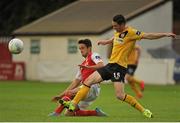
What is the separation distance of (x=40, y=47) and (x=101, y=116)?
3160 cm

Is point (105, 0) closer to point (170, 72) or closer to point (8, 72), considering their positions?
point (8, 72)

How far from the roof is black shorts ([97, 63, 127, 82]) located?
28.2 m

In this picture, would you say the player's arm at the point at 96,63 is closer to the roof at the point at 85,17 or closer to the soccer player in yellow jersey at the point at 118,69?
the soccer player in yellow jersey at the point at 118,69

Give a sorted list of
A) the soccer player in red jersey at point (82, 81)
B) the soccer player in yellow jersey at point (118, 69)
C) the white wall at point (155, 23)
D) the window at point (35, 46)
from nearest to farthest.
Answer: the soccer player in yellow jersey at point (118, 69) → the soccer player in red jersey at point (82, 81) → the white wall at point (155, 23) → the window at point (35, 46)

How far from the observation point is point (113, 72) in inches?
595

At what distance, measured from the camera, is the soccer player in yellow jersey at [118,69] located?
15008 millimetres

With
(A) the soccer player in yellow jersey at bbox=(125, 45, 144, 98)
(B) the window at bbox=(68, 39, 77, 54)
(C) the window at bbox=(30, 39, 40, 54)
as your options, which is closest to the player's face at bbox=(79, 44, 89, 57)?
(A) the soccer player in yellow jersey at bbox=(125, 45, 144, 98)

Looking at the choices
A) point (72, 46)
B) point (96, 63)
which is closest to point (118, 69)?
point (96, 63)

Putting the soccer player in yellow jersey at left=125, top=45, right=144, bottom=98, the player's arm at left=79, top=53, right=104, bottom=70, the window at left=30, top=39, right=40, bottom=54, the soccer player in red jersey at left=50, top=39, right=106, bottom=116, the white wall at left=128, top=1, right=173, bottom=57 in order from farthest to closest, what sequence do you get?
1. the window at left=30, top=39, right=40, bottom=54
2. the white wall at left=128, top=1, right=173, bottom=57
3. the soccer player in yellow jersey at left=125, top=45, right=144, bottom=98
4. the soccer player in red jersey at left=50, top=39, right=106, bottom=116
5. the player's arm at left=79, top=53, right=104, bottom=70

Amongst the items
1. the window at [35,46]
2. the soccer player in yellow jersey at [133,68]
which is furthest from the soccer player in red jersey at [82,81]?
the window at [35,46]

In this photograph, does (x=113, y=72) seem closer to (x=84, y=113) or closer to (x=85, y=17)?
(x=84, y=113)

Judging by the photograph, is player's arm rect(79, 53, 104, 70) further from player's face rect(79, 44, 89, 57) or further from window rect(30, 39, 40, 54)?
window rect(30, 39, 40, 54)

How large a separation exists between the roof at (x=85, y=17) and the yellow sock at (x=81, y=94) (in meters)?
28.3

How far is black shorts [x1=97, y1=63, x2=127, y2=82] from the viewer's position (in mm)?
15094
